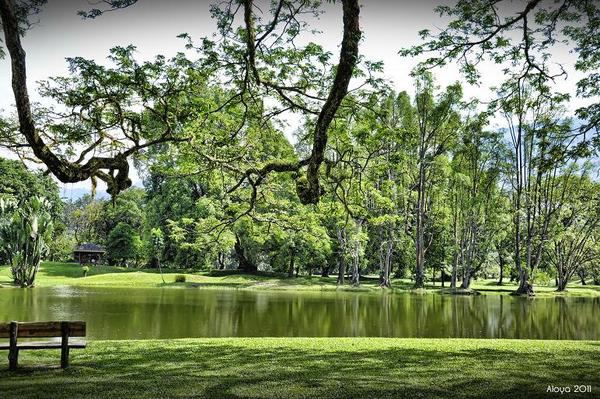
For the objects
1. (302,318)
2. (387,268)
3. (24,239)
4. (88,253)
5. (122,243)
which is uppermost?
(24,239)

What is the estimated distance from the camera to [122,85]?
11125mm

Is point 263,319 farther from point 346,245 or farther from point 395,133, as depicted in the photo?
point 346,245

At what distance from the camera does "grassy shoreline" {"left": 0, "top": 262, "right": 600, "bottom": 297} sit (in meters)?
43.7

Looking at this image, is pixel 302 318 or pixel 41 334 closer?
pixel 41 334

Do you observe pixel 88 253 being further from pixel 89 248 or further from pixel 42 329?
pixel 42 329

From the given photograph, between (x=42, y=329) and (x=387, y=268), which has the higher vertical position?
(x=42, y=329)

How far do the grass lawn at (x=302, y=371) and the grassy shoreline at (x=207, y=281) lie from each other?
31.0 metres

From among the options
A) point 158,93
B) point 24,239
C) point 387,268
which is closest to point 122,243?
point 24,239

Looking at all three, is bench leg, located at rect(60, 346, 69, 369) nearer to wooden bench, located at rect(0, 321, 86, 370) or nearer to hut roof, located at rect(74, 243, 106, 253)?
wooden bench, located at rect(0, 321, 86, 370)

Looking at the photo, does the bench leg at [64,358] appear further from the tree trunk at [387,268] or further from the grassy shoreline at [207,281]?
the tree trunk at [387,268]

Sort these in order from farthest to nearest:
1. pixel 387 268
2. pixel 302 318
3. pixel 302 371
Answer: pixel 387 268
pixel 302 318
pixel 302 371

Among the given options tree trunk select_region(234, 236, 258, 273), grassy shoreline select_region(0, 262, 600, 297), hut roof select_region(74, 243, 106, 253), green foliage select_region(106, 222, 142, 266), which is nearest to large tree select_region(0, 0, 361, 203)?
grassy shoreline select_region(0, 262, 600, 297)

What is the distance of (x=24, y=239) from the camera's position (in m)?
43.5

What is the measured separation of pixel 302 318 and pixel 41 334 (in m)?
14.2
